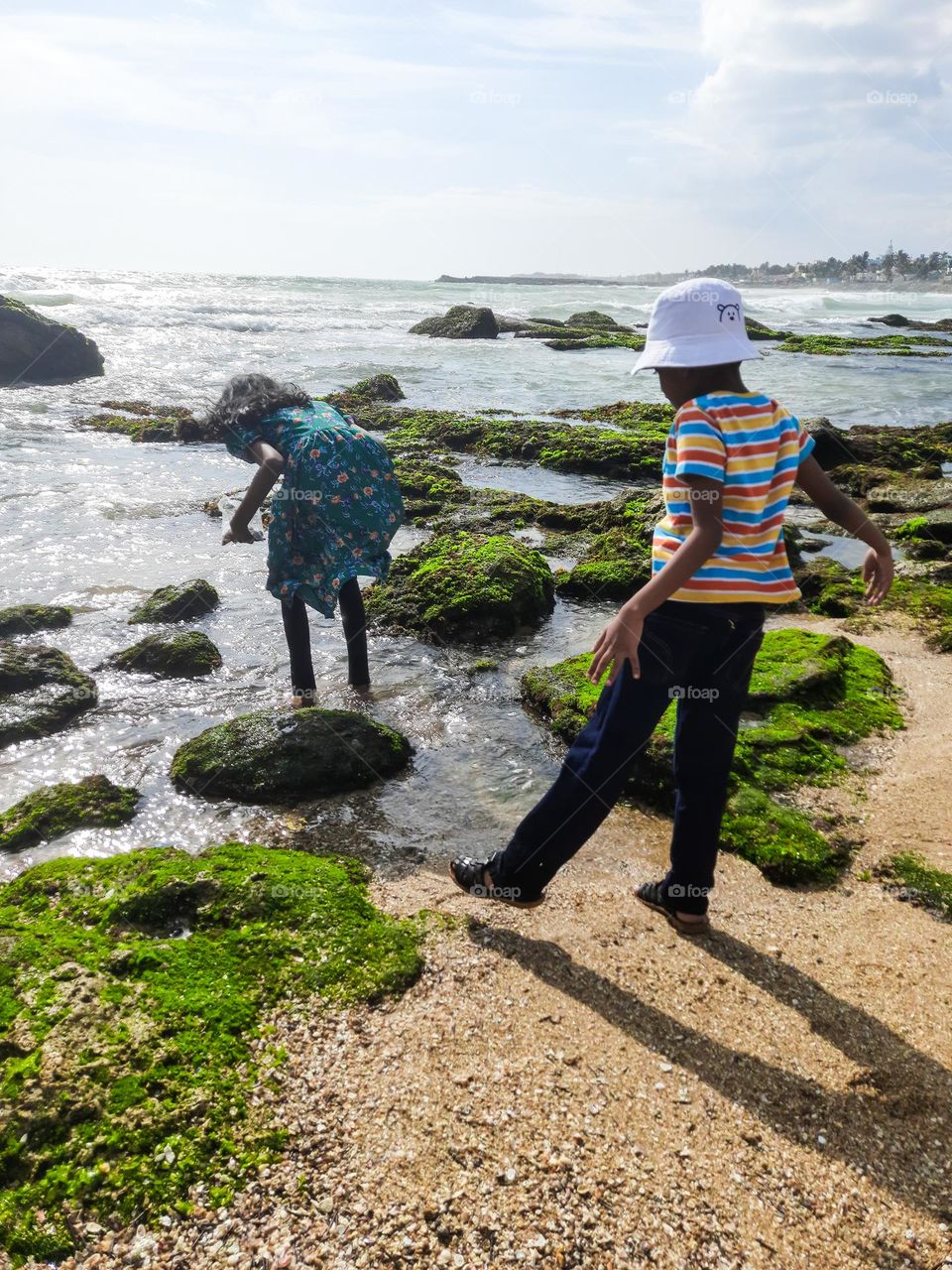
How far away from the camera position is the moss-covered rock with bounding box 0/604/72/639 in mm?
6863

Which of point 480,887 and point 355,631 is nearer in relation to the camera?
point 480,887

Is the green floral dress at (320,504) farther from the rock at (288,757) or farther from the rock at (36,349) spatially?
the rock at (36,349)

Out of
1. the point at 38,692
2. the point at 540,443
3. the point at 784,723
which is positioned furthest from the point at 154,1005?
the point at 540,443

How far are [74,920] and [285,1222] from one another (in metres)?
1.51

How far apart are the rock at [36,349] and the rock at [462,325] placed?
58.4 feet

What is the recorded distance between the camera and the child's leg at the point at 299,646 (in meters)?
5.53

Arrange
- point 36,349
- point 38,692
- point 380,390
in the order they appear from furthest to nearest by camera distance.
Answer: point 36,349
point 380,390
point 38,692

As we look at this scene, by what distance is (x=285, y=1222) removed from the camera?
2.16 m

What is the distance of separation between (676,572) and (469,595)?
456 cm

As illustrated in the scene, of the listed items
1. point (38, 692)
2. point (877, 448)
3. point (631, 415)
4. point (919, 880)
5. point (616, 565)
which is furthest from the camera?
point (631, 415)

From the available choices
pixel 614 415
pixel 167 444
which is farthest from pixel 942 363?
pixel 167 444

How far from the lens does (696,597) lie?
114 inches

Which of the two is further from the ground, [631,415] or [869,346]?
[869,346]

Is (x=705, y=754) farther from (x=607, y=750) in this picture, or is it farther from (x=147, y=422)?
(x=147, y=422)
